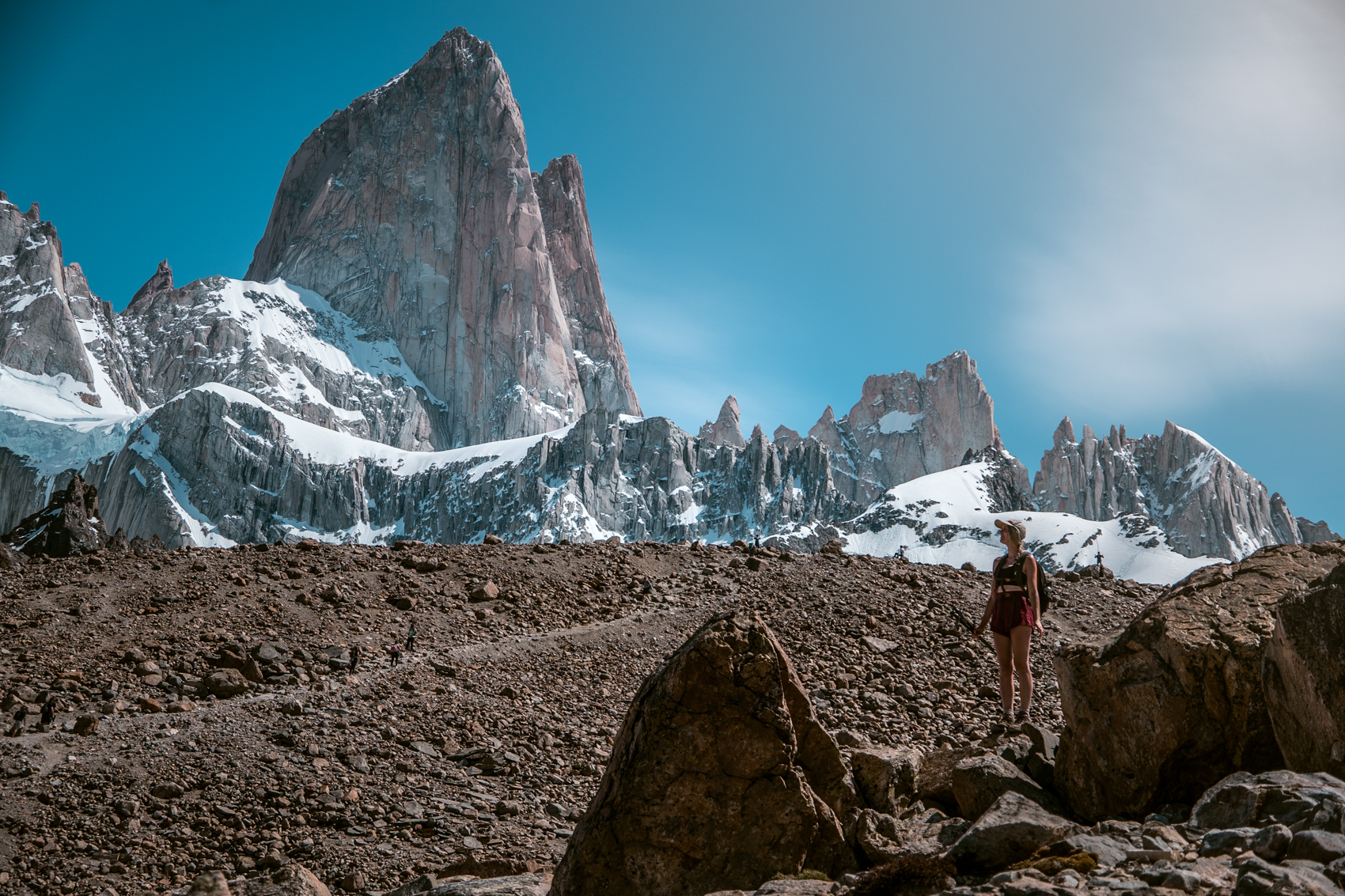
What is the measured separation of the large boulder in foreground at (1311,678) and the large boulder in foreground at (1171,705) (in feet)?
1.44

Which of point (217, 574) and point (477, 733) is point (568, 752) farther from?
point (217, 574)

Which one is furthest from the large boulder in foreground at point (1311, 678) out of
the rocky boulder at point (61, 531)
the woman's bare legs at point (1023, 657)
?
the rocky boulder at point (61, 531)

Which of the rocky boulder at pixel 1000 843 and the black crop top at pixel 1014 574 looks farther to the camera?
the black crop top at pixel 1014 574

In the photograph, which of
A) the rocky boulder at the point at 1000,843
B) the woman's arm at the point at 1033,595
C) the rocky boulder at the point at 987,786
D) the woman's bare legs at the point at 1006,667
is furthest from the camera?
the woman's bare legs at the point at 1006,667

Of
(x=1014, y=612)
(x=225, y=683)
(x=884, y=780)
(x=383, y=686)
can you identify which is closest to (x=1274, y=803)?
(x=884, y=780)

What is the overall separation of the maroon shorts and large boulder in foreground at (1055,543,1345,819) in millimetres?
2347

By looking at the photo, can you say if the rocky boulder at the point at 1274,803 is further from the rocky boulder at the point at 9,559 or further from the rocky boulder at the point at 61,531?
the rocky boulder at the point at 61,531

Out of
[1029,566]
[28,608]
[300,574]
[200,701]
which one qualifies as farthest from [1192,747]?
[28,608]

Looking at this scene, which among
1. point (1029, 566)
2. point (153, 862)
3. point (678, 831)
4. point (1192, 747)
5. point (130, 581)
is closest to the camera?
point (678, 831)

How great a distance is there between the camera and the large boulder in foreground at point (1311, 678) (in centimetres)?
671

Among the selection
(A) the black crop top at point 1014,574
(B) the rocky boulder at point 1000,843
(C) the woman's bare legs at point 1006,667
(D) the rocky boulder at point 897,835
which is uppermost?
(A) the black crop top at point 1014,574

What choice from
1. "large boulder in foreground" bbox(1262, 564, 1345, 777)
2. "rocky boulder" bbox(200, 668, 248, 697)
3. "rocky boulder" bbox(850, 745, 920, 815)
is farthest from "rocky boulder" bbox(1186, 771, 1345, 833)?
"rocky boulder" bbox(200, 668, 248, 697)

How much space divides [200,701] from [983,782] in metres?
10.5

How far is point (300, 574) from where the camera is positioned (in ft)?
58.9
